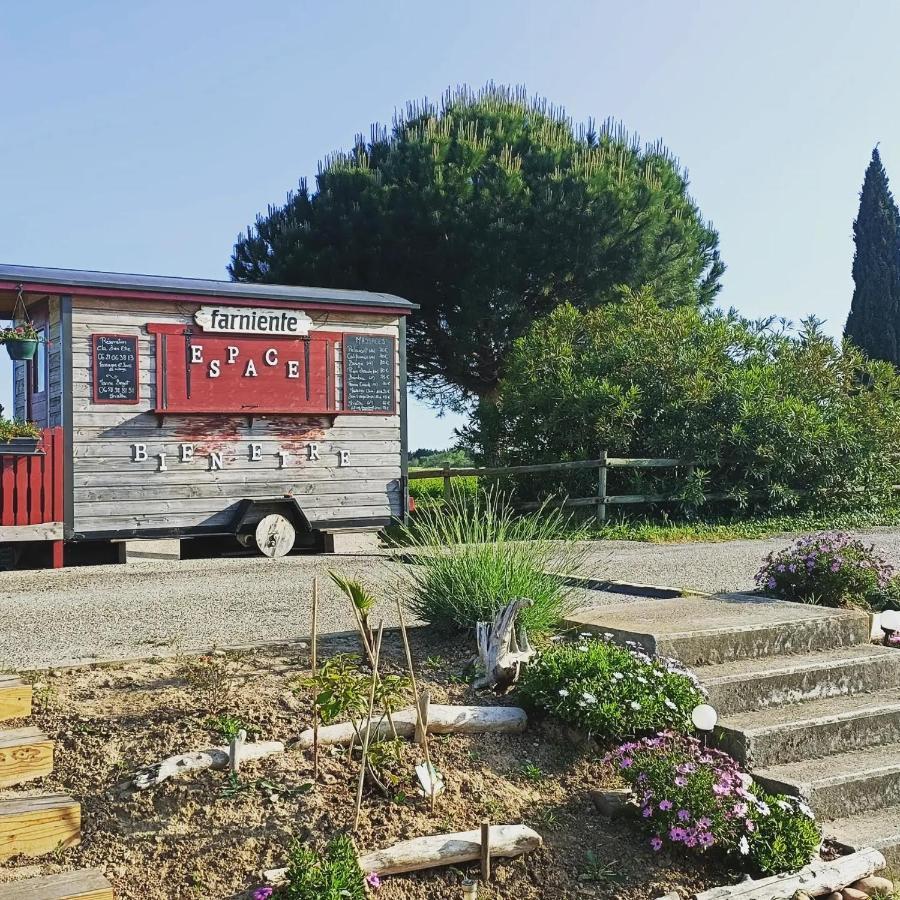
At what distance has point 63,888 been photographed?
10.0 feet

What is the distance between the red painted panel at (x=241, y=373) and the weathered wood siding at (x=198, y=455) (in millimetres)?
135

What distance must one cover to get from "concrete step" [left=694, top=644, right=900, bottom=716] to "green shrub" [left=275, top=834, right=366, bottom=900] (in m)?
2.22

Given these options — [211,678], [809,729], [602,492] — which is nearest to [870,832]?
[809,729]

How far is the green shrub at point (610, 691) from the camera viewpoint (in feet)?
14.0

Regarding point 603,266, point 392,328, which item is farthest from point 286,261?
point 392,328

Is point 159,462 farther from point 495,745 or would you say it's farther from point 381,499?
point 495,745

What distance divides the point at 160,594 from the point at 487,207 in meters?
14.9

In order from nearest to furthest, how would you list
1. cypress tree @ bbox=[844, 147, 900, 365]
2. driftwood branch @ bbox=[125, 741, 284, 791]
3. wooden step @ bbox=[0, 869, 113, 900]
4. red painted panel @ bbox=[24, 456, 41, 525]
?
A: wooden step @ bbox=[0, 869, 113, 900] → driftwood branch @ bbox=[125, 741, 284, 791] → red painted panel @ bbox=[24, 456, 41, 525] → cypress tree @ bbox=[844, 147, 900, 365]

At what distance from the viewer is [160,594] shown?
8.48 m

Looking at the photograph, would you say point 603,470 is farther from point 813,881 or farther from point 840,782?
point 813,881

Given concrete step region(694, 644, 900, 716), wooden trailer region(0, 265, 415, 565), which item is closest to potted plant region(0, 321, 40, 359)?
wooden trailer region(0, 265, 415, 565)

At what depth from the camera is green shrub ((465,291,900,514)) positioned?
50.5 ft

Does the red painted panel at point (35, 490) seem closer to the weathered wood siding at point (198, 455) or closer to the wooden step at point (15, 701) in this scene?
the weathered wood siding at point (198, 455)

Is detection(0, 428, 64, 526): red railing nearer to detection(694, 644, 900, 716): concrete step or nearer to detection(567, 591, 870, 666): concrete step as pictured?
detection(567, 591, 870, 666): concrete step
